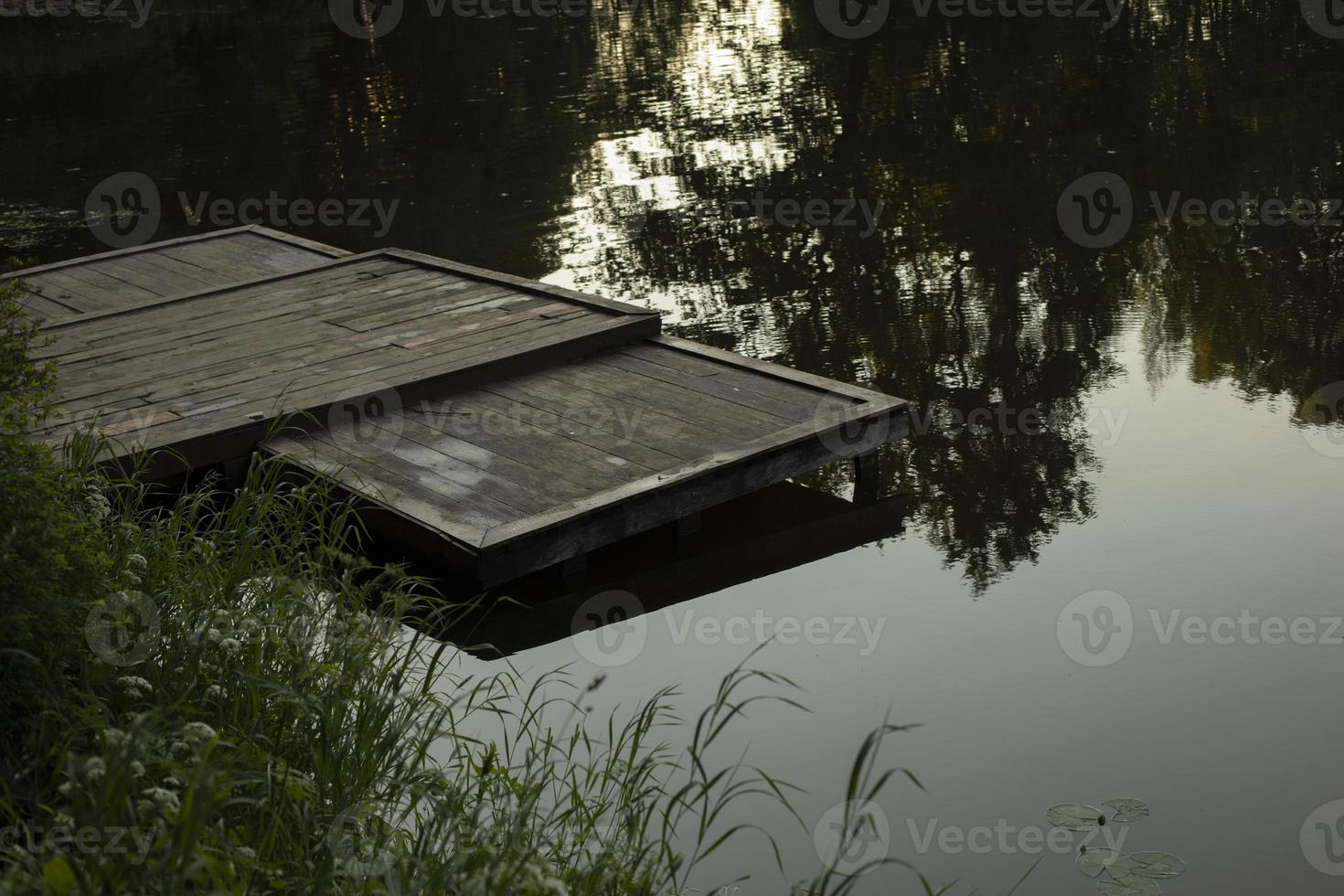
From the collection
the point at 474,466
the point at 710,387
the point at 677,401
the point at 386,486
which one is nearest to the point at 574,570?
the point at 474,466

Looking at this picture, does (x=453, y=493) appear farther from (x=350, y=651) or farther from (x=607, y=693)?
(x=350, y=651)

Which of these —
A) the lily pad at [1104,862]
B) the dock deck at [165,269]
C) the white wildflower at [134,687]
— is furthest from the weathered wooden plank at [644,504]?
the dock deck at [165,269]

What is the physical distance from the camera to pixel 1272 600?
4449 mm

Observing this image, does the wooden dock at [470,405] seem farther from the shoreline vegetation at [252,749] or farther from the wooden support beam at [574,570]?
the shoreline vegetation at [252,749]

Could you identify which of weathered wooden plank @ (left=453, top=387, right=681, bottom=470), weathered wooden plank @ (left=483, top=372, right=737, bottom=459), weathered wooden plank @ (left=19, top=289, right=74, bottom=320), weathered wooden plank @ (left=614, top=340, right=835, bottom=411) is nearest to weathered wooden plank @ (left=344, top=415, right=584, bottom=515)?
weathered wooden plank @ (left=453, top=387, right=681, bottom=470)

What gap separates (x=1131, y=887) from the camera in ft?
10.9

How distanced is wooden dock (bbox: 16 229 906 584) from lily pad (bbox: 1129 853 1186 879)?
1911 millimetres

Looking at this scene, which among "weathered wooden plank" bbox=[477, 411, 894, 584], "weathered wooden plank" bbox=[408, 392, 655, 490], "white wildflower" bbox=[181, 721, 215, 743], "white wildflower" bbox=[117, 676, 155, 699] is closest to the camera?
"white wildflower" bbox=[181, 721, 215, 743]

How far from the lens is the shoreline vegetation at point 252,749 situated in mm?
2488

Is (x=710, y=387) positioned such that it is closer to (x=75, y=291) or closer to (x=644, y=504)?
(x=644, y=504)

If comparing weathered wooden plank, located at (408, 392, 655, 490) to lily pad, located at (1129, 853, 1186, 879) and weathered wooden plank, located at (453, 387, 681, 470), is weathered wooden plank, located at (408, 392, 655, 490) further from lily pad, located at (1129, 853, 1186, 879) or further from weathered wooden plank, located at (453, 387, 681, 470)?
lily pad, located at (1129, 853, 1186, 879)

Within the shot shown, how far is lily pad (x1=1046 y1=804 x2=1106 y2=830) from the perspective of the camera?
354 centimetres

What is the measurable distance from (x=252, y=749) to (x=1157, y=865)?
1.95 m

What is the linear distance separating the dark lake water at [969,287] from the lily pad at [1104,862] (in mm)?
37
